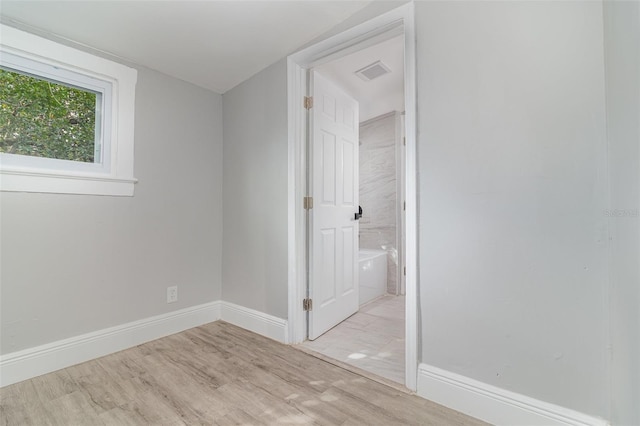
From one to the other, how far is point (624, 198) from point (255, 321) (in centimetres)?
225

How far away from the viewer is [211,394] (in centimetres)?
149

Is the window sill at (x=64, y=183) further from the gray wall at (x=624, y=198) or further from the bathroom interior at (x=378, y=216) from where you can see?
the gray wall at (x=624, y=198)

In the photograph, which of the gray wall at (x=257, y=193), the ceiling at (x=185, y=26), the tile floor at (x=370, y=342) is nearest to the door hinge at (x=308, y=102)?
the gray wall at (x=257, y=193)

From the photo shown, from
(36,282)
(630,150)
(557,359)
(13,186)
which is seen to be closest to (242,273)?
(36,282)

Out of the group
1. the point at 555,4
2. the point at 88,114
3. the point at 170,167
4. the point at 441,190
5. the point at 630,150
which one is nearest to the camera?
the point at 630,150

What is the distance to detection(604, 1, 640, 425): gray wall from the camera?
33.6 inches

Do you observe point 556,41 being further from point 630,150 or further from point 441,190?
point 441,190

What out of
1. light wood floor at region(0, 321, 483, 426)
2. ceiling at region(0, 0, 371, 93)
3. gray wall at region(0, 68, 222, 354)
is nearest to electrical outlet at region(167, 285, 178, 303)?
gray wall at region(0, 68, 222, 354)

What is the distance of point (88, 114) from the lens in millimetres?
1938

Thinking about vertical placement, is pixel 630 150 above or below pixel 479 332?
above

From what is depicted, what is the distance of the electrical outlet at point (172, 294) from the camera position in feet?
7.38

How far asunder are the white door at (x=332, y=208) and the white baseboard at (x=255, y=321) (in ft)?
0.73

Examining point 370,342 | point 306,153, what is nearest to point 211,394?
point 370,342

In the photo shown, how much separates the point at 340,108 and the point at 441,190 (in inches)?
56.4
